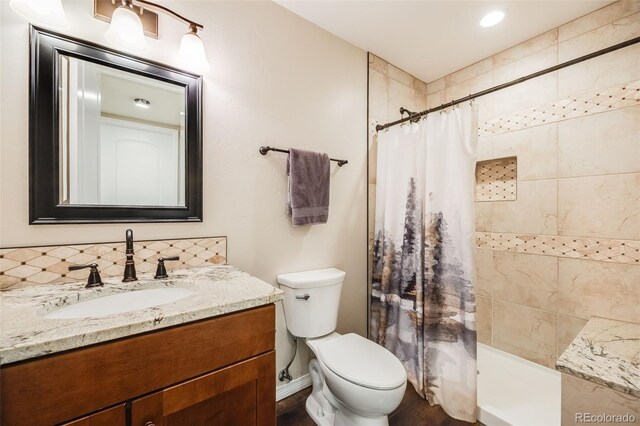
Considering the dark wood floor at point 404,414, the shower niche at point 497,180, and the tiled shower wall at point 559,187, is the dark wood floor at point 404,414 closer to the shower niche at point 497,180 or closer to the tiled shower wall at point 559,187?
the tiled shower wall at point 559,187

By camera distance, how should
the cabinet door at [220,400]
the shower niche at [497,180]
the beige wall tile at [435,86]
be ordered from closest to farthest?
the cabinet door at [220,400] < the shower niche at [497,180] < the beige wall tile at [435,86]

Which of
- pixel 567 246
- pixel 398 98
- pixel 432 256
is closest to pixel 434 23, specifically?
pixel 398 98

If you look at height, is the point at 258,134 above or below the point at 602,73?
below

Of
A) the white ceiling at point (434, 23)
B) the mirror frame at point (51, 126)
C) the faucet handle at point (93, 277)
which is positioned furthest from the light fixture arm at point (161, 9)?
the faucet handle at point (93, 277)

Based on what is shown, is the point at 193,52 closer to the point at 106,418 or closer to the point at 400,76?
the point at 106,418

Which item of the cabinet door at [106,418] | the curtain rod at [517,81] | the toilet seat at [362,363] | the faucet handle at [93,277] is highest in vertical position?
the curtain rod at [517,81]

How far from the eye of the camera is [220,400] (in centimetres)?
85

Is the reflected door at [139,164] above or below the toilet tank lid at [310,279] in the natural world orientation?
above

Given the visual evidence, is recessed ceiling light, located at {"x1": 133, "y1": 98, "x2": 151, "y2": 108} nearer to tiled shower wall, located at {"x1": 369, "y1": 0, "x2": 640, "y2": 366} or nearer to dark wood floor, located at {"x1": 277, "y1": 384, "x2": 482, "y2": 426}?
tiled shower wall, located at {"x1": 369, "y1": 0, "x2": 640, "y2": 366}

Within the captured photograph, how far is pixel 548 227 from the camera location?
70.3 inches

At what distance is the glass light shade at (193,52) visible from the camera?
121 cm

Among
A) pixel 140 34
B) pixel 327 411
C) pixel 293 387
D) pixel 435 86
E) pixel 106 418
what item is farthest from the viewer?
pixel 435 86

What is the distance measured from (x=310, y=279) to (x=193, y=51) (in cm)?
128

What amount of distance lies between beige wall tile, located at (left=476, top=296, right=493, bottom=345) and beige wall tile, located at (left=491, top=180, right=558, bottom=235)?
22.6 inches
